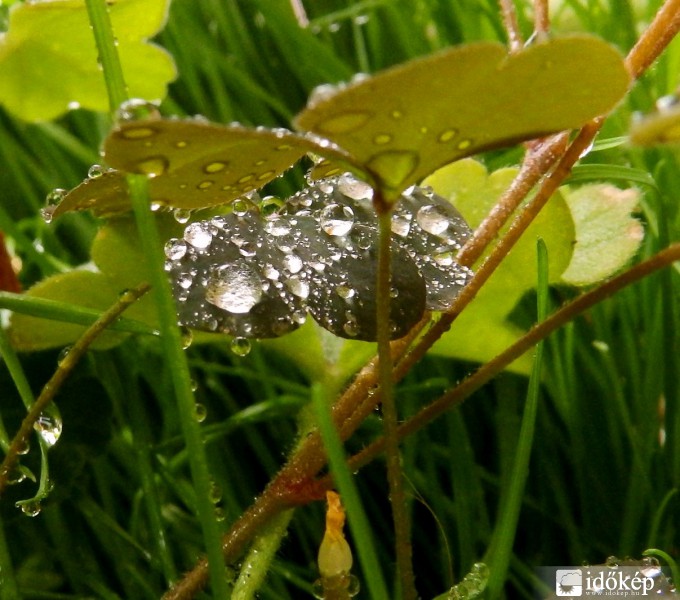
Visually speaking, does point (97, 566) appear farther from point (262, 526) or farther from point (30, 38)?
point (30, 38)

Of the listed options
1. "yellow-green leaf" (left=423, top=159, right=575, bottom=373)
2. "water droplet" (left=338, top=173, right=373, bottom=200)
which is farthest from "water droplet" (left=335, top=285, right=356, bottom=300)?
"yellow-green leaf" (left=423, top=159, right=575, bottom=373)

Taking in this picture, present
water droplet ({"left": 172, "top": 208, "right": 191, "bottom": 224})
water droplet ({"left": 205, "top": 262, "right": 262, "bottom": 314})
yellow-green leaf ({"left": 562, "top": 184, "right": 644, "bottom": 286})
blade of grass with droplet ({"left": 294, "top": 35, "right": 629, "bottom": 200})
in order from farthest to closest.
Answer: yellow-green leaf ({"left": 562, "top": 184, "right": 644, "bottom": 286}) → water droplet ({"left": 172, "top": 208, "right": 191, "bottom": 224}) → water droplet ({"left": 205, "top": 262, "right": 262, "bottom": 314}) → blade of grass with droplet ({"left": 294, "top": 35, "right": 629, "bottom": 200})

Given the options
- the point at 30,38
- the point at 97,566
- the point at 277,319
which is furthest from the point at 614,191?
the point at 97,566

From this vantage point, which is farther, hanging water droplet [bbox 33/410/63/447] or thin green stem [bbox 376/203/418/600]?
hanging water droplet [bbox 33/410/63/447]

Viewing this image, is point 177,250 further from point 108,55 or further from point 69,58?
point 69,58

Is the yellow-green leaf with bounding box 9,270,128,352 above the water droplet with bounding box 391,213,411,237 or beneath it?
beneath

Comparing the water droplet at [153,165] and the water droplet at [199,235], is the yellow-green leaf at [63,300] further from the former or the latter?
the water droplet at [153,165]

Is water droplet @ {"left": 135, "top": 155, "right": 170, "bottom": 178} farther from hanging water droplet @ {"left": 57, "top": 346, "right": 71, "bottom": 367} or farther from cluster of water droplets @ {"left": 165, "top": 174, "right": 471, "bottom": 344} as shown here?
hanging water droplet @ {"left": 57, "top": 346, "right": 71, "bottom": 367}
